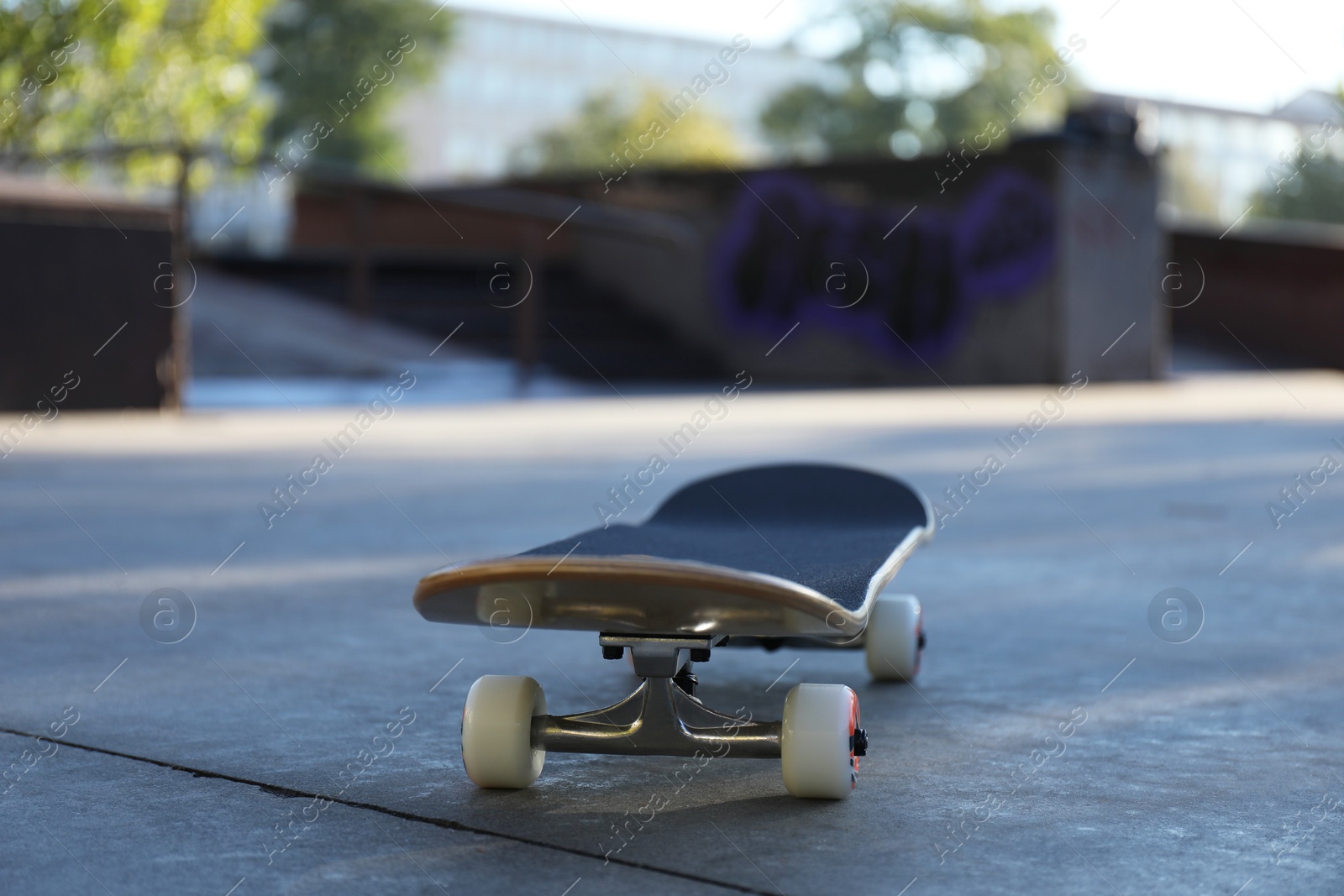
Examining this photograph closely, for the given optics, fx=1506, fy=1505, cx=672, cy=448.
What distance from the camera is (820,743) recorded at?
2.89 m

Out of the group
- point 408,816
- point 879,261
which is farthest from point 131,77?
point 408,816

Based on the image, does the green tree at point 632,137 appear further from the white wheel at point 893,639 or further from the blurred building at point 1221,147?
the white wheel at point 893,639

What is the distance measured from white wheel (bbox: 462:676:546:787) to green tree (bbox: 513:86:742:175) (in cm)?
4165

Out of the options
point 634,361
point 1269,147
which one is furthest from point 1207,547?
point 1269,147

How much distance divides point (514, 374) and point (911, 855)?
18265 mm

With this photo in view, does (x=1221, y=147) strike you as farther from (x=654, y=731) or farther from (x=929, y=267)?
(x=654, y=731)

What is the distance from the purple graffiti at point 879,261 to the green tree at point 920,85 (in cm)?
3387

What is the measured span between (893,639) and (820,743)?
122cm

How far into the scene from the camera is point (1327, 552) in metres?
6.57

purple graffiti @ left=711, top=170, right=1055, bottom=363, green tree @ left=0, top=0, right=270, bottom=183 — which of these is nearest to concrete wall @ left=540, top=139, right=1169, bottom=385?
purple graffiti @ left=711, top=170, right=1055, bottom=363

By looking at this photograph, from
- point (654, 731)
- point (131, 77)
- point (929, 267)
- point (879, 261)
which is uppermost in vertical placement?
point (131, 77)

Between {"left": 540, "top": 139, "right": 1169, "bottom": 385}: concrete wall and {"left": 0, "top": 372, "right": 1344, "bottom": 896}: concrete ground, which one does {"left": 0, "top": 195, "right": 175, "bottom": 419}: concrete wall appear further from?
{"left": 540, "top": 139, "right": 1169, "bottom": 385}: concrete wall

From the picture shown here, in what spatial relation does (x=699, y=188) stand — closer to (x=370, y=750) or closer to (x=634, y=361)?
(x=634, y=361)

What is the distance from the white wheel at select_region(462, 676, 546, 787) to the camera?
2967 millimetres
